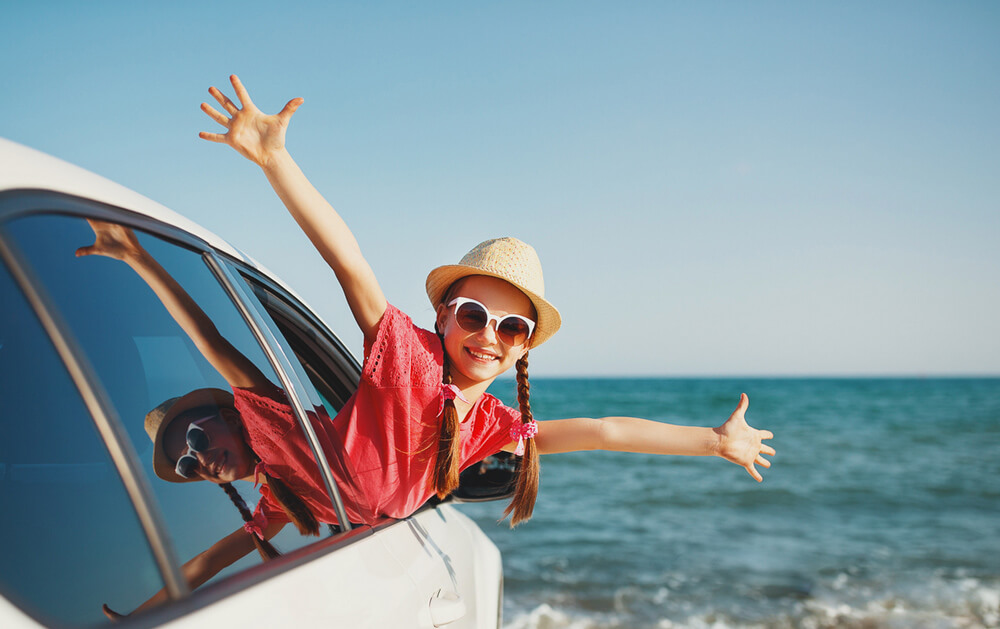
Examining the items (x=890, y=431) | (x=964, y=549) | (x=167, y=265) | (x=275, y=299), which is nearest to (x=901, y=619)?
(x=964, y=549)

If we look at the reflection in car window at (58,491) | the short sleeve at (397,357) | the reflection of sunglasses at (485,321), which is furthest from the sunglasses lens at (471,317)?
the reflection in car window at (58,491)

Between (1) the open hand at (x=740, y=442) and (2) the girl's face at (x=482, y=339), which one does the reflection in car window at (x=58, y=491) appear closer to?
(2) the girl's face at (x=482, y=339)

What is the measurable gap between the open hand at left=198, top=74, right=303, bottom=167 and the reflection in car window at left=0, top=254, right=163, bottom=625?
3.18ft

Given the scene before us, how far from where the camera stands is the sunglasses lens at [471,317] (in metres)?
2.35

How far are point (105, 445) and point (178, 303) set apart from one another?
424 millimetres

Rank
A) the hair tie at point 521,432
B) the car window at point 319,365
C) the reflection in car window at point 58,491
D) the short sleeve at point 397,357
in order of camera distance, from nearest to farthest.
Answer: the reflection in car window at point 58,491
the car window at point 319,365
the short sleeve at point 397,357
the hair tie at point 521,432

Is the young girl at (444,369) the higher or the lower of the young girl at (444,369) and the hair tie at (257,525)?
the higher

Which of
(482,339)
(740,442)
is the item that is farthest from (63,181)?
(740,442)

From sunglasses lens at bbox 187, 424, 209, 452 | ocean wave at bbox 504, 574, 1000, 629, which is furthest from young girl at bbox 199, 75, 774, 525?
ocean wave at bbox 504, 574, 1000, 629

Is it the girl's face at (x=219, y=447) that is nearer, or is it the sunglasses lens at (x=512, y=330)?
the girl's face at (x=219, y=447)

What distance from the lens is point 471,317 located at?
2361 mm

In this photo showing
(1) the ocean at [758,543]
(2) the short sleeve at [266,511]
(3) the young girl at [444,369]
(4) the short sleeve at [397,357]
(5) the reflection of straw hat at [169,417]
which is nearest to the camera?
(5) the reflection of straw hat at [169,417]

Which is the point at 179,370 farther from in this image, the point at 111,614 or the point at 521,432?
the point at 521,432

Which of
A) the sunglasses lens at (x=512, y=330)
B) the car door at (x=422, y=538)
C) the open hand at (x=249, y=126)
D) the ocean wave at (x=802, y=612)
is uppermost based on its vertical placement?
the open hand at (x=249, y=126)
